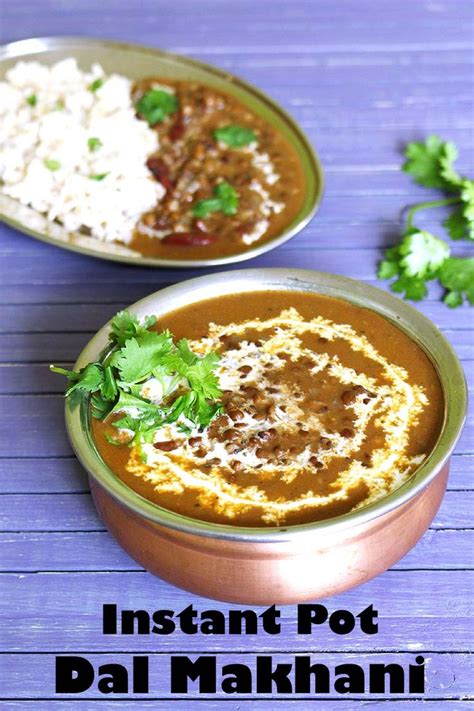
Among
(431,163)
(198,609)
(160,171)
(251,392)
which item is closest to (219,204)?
(160,171)

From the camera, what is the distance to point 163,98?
Answer: 3.57 meters

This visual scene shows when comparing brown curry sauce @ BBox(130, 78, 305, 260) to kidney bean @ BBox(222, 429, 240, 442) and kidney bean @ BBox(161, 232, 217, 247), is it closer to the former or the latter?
kidney bean @ BBox(161, 232, 217, 247)

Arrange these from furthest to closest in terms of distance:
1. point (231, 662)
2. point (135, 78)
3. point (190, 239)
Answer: point (135, 78) → point (190, 239) → point (231, 662)

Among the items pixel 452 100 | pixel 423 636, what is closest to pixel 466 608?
pixel 423 636

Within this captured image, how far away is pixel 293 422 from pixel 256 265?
3.18ft

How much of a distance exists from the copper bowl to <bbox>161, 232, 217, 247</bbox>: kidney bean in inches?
35.7

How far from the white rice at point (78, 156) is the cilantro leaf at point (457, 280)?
3.14ft

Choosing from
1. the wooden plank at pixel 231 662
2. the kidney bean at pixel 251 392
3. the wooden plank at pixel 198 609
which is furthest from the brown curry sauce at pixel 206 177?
the wooden plank at pixel 231 662

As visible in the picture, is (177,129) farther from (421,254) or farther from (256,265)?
(421,254)

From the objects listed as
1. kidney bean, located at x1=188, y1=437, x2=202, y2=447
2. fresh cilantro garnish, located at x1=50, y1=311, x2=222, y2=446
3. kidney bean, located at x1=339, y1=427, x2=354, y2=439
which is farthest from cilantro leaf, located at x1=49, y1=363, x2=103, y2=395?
kidney bean, located at x1=339, y1=427, x2=354, y2=439

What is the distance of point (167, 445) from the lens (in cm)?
217

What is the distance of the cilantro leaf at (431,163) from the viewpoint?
11.3ft

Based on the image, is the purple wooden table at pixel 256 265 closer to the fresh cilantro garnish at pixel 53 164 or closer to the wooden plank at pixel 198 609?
the wooden plank at pixel 198 609

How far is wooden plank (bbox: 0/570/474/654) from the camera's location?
2135mm
